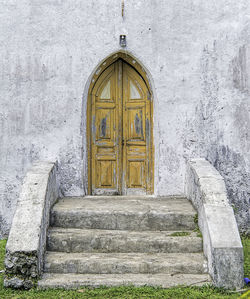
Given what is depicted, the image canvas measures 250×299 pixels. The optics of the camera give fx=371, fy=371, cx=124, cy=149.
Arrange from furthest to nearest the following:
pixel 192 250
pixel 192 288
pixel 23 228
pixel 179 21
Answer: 1. pixel 179 21
2. pixel 192 250
3. pixel 23 228
4. pixel 192 288

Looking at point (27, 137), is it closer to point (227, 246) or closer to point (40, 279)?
point (40, 279)

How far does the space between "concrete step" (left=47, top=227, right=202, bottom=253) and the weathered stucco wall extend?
1.53 metres

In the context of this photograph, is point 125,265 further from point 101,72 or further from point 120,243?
point 101,72

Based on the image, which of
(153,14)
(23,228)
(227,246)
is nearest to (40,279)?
(23,228)

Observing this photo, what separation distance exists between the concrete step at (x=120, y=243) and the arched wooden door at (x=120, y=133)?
1796 millimetres

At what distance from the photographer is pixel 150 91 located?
6.65 meters

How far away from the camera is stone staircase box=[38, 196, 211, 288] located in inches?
174

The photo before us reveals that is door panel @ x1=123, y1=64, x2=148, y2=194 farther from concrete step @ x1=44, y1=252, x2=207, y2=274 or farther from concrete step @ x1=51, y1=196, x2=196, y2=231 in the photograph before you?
concrete step @ x1=44, y1=252, x2=207, y2=274

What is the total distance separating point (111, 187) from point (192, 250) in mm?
2286

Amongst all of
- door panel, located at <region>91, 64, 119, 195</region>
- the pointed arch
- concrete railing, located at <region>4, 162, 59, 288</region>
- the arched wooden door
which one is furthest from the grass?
concrete railing, located at <region>4, 162, 59, 288</region>

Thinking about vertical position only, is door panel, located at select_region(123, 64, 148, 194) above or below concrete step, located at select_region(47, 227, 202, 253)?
above

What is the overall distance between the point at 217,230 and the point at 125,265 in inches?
47.0

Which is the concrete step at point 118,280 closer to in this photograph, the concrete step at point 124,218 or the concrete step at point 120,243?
the concrete step at point 120,243

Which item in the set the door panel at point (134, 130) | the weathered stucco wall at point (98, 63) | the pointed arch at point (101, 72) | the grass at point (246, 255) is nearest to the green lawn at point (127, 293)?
the grass at point (246, 255)
